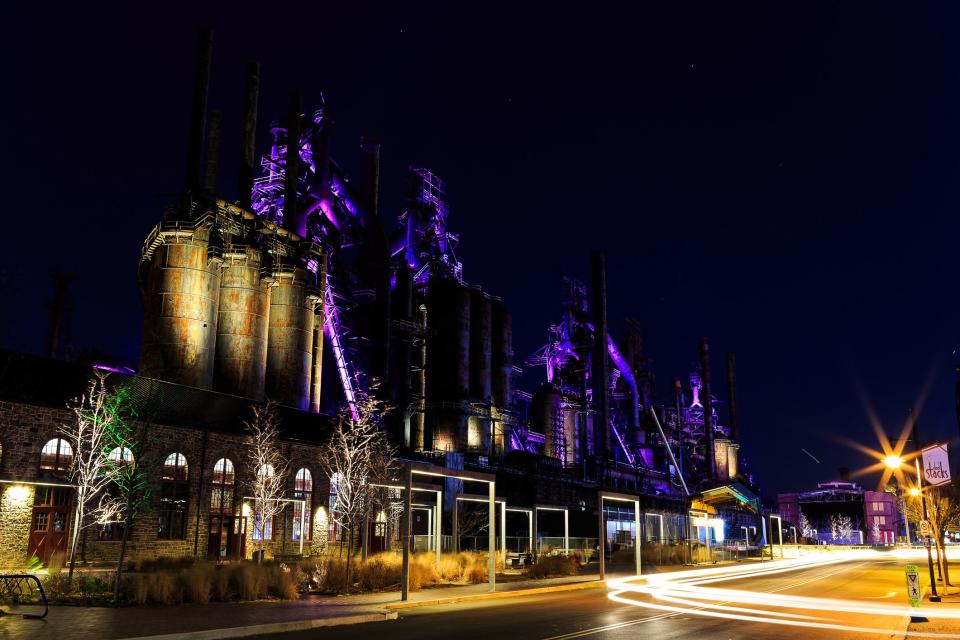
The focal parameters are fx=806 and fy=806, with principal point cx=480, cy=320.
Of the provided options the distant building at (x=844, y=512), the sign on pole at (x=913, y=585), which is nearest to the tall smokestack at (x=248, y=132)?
the sign on pole at (x=913, y=585)

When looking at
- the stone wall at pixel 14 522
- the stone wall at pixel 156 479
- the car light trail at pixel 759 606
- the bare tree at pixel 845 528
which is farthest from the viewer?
the bare tree at pixel 845 528

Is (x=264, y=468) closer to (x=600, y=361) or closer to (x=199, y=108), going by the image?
(x=199, y=108)

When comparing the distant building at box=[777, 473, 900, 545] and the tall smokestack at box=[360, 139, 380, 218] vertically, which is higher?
the tall smokestack at box=[360, 139, 380, 218]

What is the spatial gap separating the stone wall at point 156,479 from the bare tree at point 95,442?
647 mm

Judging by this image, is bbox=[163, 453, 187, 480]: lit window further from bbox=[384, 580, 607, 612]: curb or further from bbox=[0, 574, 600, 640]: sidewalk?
bbox=[384, 580, 607, 612]: curb

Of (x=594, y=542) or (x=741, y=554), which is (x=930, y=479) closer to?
(x=594, y=542)

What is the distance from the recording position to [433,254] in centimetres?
7706

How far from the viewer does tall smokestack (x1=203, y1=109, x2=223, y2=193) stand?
5159cm

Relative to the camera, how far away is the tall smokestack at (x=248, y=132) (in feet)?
177

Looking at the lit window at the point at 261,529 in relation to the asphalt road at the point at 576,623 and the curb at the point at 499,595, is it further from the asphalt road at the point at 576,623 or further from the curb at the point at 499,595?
the asphalt road at the point at 576,623

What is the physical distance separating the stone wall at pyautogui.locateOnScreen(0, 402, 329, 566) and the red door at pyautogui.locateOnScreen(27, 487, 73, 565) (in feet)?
1.38

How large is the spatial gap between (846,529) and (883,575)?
384 feet

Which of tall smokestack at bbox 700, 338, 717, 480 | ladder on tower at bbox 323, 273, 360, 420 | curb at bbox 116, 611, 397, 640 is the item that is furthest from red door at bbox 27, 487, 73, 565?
tall smokestack at bbox 700, 338, 717, 480

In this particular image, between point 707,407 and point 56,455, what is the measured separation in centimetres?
10617
